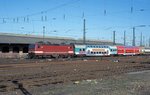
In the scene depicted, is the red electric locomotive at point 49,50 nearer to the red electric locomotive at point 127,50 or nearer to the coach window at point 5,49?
the coach window at point 5,49

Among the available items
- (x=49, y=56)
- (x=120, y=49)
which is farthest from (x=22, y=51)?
(x=120, y=49)

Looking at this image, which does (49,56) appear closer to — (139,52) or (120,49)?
(120,49)

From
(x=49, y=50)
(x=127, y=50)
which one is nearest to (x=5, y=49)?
(x=49, y=50)

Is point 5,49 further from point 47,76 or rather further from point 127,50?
point 47,76

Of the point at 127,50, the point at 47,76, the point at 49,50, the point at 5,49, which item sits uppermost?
the point at 5,49

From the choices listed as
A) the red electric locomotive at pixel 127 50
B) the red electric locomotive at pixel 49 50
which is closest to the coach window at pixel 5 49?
the red electric locomotive at pixel 49 50

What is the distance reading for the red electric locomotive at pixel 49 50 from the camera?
204 feet

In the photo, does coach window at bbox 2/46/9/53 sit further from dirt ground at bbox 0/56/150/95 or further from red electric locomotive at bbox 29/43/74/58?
dirt ground at bbox 0/56/150/95

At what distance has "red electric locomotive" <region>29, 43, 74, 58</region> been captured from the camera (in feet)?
204

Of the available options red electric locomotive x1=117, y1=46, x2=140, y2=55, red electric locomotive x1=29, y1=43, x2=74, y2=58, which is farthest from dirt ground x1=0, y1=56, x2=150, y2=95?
red electric locomotive x1=117, y1=46, x2=140, y2=55

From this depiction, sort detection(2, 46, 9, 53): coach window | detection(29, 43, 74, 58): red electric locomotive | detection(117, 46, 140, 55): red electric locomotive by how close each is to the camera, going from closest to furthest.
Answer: detection(29, 43, 74, 58): red electric locomotive → detection(2, 46, 9, 53): coach window → detection(117, 46, 140, 55): red electric locomotive

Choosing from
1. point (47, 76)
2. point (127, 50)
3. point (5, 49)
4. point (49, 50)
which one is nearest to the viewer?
point (47, 76)

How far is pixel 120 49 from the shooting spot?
8600 centimetres

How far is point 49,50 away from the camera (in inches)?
2525
